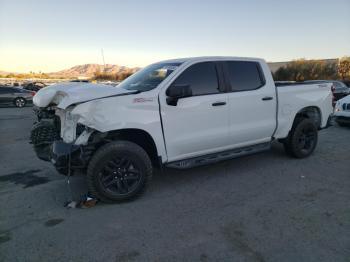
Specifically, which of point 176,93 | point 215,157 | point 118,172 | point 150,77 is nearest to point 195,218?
point 118,172

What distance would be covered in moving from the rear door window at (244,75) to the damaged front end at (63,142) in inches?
97.6

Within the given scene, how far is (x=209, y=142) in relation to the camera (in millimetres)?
4488

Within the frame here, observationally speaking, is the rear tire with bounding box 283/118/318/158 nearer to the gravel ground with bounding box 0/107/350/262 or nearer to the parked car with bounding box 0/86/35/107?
the gravel ground with bounding box 0/107/350/262

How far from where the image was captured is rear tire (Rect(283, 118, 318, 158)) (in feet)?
18.5

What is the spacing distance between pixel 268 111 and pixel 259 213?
7.17 ft

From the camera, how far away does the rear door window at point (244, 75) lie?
15.6 ft

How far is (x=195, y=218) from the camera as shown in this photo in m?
3.44

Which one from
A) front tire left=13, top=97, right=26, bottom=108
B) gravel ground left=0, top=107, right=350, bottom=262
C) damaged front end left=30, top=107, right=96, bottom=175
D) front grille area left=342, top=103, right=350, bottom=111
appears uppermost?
front tire left=13, top=97, right=26, bottom=108

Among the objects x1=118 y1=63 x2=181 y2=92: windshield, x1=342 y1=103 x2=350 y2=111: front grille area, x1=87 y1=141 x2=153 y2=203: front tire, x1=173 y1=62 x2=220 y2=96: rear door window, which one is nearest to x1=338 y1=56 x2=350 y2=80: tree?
x1=342 y1=103 x2=350 y2=111: front grille area

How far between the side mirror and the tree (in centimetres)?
3300

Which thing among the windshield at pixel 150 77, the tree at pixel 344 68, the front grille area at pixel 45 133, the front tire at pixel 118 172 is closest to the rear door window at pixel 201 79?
the windshield at pixel 150 77

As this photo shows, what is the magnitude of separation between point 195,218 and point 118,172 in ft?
3.92

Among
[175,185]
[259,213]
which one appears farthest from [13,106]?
[259,213]

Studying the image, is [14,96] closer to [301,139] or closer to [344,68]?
[301,139]
